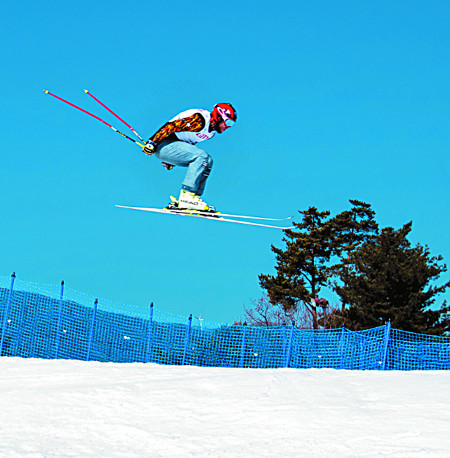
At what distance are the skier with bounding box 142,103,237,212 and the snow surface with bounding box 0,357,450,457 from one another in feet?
10.4

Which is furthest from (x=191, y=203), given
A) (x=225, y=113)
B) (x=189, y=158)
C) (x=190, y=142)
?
(x=225, y=113)

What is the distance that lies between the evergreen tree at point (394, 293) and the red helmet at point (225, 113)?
21.3 m

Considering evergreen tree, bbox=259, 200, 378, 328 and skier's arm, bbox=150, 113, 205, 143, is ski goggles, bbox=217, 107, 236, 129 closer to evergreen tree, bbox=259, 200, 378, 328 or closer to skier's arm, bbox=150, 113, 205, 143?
skier's arm, bbox=150, 113, 205, 143

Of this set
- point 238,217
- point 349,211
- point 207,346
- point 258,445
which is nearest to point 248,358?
point 207,346

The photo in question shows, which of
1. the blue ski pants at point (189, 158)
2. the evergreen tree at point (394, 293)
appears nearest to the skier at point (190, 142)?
the blue ski pants at point (189, 158)

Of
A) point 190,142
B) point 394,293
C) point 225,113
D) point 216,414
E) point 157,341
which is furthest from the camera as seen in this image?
point 394,293

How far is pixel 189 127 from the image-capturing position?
12.4m

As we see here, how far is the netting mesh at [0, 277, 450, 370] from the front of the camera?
672 inches

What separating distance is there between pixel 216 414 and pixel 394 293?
85.6ft

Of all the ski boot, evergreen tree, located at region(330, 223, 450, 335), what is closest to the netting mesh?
the ski boot

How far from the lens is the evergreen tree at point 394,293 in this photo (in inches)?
1256

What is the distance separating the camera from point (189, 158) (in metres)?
12.4

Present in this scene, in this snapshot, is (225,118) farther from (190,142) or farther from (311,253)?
(311,253)

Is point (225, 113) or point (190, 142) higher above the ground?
point (225, 113)
